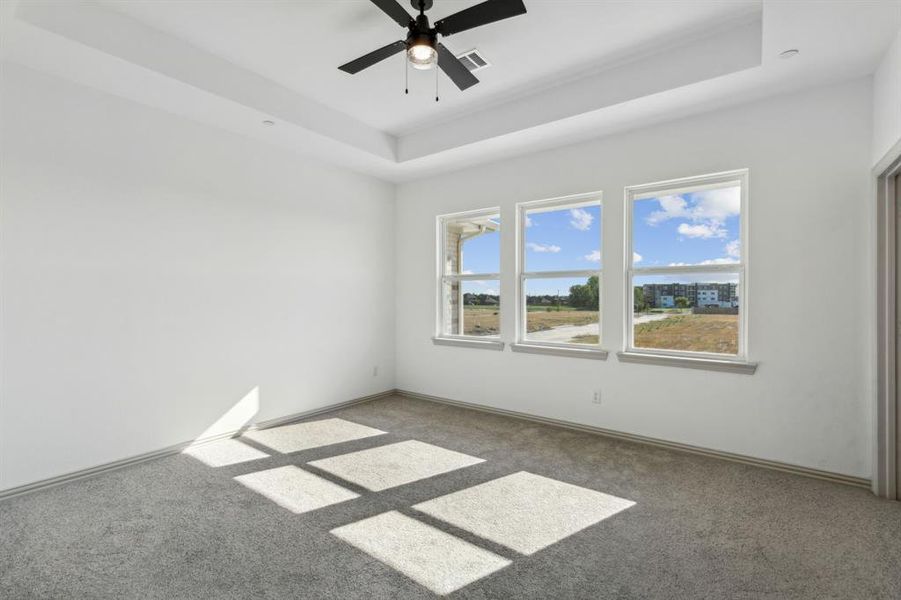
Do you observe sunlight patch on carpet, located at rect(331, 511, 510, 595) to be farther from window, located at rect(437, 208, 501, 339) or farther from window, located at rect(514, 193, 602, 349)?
window, located at rect(437, 208, 501, 339)

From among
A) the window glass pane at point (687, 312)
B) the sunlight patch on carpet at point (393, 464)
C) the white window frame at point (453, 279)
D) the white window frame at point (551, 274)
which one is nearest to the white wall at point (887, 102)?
the window glass pane at point (687, 312)

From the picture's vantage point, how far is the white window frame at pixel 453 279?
4742mm

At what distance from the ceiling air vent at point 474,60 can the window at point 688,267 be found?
1.67 m

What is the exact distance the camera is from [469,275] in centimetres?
504

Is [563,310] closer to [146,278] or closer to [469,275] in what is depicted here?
[469,275]

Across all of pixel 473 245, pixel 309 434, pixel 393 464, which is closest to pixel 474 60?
pixel 473 245

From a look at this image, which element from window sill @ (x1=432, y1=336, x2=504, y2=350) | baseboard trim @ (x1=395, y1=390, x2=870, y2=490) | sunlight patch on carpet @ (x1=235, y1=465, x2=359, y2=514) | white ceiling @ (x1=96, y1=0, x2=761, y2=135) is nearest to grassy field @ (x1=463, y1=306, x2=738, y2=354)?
window sill @ (x1=432, y1=336, x2=504, y2=350)

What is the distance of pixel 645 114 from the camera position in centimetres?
343

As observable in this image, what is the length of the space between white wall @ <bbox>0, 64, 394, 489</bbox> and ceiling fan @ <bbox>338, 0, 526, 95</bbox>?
185 cm

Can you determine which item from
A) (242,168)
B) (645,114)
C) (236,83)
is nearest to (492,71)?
(645,114)

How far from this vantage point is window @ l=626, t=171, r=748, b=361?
3389 mm

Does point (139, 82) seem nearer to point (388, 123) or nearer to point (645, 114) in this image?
point (388, 123)

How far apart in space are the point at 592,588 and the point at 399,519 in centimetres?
108

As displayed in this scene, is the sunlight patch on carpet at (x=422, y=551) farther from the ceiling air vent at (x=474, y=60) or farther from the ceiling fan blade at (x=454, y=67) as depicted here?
the ceiling air vent at (x=474, y=60)
